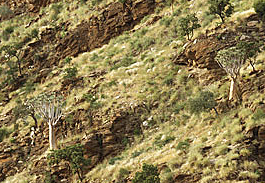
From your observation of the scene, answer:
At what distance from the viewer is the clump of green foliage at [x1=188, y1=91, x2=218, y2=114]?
2191 centimetres

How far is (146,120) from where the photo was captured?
26.1m

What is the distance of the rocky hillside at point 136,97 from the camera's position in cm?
1845

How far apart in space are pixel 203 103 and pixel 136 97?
7741 millimetres

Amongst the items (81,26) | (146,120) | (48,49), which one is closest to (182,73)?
(146,120)

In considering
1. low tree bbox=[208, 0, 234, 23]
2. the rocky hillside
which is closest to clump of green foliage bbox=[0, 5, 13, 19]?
the rocky hillside

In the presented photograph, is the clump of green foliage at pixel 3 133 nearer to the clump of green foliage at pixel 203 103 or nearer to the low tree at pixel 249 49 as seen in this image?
the clump of green foliage at pixel 203 103

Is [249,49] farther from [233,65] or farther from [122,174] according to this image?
[122,174]

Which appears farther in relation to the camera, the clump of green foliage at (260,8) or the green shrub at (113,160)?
the clump of green foliage at (260,8)

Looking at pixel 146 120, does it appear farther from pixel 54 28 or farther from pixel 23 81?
pixel 54 28

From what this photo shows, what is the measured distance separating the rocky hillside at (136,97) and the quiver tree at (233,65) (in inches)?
24.7

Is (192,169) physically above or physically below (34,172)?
above

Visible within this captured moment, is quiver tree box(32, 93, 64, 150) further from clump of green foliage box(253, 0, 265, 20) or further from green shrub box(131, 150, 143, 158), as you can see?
clump of green foliage box(253, 0, 265, 20)

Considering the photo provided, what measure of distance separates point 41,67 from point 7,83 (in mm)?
5145

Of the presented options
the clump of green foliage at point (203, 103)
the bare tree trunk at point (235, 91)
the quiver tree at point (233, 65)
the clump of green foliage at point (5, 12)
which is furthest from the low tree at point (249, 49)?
the clump of green foliage at point (5, 12)
